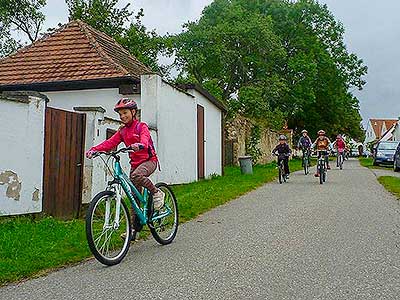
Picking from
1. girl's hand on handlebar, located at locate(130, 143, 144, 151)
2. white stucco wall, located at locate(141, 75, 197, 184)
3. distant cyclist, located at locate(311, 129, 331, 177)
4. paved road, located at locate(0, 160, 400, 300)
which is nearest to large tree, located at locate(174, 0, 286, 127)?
distant cyclist, located at locate(311, 129, 331, 177)

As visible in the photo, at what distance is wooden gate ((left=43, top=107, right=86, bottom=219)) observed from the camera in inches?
→ 426

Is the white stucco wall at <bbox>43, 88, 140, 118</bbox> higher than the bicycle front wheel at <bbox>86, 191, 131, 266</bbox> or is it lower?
higher

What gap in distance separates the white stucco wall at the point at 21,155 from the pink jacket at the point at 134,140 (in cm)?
268

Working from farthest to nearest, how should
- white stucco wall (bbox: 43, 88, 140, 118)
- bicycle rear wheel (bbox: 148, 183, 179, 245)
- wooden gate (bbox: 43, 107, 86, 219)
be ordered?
1. white stucco wall (bbox: 43, 88, 140, 118)
2. wooden gate (bbox: 43, 107, 86, 219)
3. bicycle rear wheel (bbox: 148, 183, 179, 245)

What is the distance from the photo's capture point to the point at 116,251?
24.3ft

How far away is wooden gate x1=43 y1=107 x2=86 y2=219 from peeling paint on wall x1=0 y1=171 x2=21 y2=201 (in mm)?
699

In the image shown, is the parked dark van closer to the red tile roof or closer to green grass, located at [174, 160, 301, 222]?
green grass, located at [174, 160, 301, 222]

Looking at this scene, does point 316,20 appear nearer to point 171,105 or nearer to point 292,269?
point 171,105

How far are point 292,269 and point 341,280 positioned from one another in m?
0.68

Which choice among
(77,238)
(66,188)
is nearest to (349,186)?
(66,188)

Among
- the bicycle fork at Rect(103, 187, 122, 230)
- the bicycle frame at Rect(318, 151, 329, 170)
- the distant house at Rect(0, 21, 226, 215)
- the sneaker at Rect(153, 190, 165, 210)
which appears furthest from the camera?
the bicycle frame at Rect(318, 151, 329, 170)

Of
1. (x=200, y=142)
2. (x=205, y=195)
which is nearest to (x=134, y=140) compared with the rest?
(x=205, y=195)

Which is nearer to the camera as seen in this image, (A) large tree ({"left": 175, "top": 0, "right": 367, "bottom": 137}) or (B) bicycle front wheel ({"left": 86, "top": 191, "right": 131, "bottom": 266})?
(B) bicycle front wheel ({"left": 86, "top": 191, "right": 131, "bottom": 266})

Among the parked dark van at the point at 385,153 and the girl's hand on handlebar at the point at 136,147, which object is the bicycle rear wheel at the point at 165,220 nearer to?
the girl's hand on handlebar at the point at 136,147
